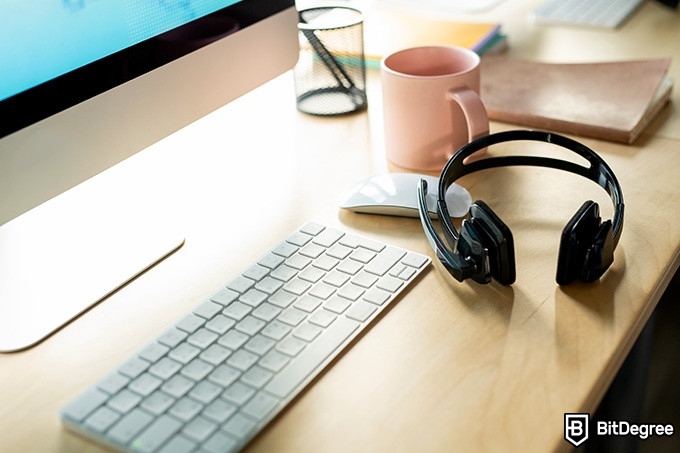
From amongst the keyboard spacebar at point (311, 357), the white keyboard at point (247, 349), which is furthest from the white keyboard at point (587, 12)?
the keyboard spacebar at point (311, 357)

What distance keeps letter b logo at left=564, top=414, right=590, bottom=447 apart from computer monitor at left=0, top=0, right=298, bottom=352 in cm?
38

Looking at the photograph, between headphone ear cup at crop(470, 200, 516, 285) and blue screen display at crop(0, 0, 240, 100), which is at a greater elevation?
blue screen display at crop(0, 0, 240, 100)

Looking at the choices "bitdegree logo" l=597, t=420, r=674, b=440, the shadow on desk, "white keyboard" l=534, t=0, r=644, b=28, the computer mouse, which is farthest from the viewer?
"white keyboard" l=534, t=0, r=644, b=28

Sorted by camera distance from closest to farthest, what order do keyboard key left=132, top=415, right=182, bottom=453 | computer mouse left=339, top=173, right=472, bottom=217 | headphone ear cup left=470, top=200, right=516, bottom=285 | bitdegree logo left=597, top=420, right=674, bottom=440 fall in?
1. keyboard key left=132, top=415, right=182, bottom=453
2. headphone ear cup left=470, top=200, right=516, bottom=285
3. computer mouse left=339, top=173, right=472, bottom=217
4. bitdegree logo left=597, top=420, right=674, bottom=440

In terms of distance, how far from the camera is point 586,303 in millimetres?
648

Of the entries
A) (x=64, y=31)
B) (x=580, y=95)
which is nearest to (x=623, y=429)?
(x=580, y=95)

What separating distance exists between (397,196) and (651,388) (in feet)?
2.59

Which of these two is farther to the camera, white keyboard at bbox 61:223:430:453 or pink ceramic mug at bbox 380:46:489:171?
pink ceramic mug at bbox 380:46:489:171

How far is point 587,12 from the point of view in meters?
1.25

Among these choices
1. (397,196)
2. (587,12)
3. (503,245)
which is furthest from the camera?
(587,12)

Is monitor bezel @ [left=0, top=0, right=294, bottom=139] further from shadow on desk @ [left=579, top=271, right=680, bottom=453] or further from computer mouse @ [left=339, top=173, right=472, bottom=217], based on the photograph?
shadow on desk @ [left=579, top=271, right=680, bottom=453]

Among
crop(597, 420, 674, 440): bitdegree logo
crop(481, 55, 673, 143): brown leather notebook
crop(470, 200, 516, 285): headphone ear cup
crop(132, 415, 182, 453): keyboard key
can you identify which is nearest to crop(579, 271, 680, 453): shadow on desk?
crop(597, 420, 674, 440): bitdegree logo

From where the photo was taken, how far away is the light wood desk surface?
21.8 inches

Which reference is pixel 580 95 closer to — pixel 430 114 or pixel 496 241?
pixel 430 114
